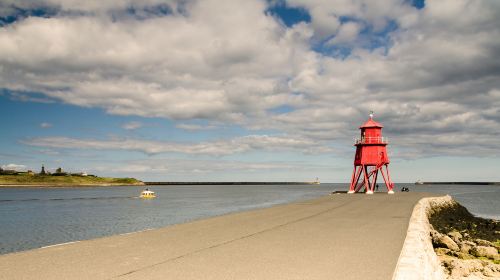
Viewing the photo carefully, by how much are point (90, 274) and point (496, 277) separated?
11.0 meters

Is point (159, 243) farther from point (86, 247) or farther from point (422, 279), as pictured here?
point (422, 279)

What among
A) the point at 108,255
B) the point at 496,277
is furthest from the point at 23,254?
the point at 496,277

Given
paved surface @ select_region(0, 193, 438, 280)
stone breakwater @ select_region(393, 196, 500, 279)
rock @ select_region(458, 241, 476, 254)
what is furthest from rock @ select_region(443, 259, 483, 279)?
rock @ select_region(458, 241, 476, 254)

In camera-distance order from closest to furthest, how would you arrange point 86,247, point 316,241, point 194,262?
point 194,262, point 86,247, point 316,241

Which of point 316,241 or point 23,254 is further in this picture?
point 316,241

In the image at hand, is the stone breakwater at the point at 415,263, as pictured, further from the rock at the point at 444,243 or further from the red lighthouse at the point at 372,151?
the red lighthouse at the point at 372,151

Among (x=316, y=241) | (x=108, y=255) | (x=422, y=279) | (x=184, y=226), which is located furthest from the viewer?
(x=184, y=226)

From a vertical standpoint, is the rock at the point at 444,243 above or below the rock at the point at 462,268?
above

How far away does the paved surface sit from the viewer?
9305 millimetres

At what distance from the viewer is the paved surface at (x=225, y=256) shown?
9305 millimetres

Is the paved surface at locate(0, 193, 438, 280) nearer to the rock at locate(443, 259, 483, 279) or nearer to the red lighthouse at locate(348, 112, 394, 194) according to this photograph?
the rock at locate(443, 259, 483, 279)

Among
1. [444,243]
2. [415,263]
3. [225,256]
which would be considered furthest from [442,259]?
[225,256]

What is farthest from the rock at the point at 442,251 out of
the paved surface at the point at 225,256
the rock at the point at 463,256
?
the paved surface at the point at 225,256

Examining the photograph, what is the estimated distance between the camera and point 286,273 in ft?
30.5
